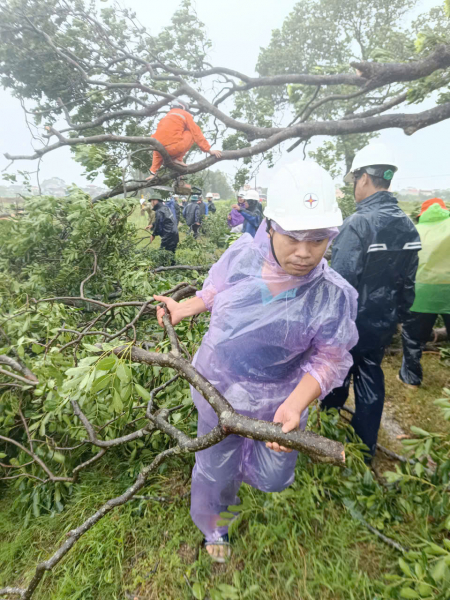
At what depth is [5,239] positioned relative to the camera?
296 centimetres

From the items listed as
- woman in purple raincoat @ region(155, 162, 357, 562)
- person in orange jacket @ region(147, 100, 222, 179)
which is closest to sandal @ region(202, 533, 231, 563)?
woman in purple raincoat @ region(155, 162, 357, 562)

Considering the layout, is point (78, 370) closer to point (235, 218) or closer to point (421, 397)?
point (421, 397)

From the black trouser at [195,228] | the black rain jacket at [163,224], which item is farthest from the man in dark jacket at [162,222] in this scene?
the black trouser at [195,228]

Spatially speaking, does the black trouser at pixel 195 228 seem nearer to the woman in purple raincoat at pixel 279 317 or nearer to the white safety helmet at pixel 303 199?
the woman in purple raincoat at pixel 279 317

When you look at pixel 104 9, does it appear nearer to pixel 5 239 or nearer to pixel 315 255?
pixel 5 239

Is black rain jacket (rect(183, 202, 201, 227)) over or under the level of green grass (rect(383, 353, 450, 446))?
over

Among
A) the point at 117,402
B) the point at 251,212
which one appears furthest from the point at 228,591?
the point at 251,212

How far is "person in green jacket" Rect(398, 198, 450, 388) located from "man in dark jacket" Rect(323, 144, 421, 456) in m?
0.85

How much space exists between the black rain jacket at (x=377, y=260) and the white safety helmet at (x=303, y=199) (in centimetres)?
82

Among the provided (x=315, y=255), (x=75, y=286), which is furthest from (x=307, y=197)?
(x=75, y=286)

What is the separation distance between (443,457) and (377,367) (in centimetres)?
66

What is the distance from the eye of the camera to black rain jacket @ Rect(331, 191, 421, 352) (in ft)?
6.10

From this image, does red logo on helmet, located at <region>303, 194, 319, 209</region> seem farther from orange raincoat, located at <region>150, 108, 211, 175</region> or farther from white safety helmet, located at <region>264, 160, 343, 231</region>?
orange raincoat, located at <region>150, 108, 211, 175</region>

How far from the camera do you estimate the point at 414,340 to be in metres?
2.91
